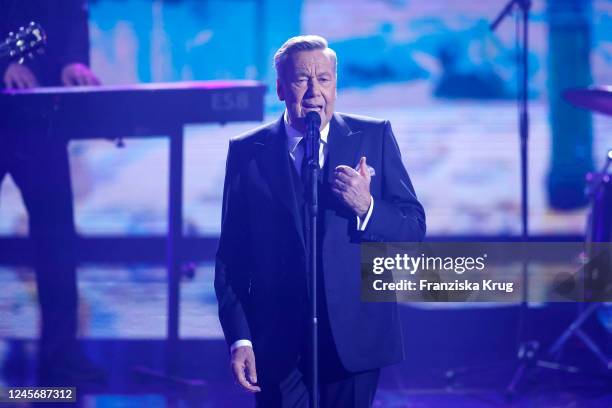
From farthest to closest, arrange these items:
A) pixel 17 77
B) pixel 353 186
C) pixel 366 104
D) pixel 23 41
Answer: pixel 366 104 < pixel 17 77 < pixel 23 41 < pixel 353 186

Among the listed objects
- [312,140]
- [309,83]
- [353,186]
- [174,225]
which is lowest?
[174,225]

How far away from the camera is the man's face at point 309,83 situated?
2326 millimetres

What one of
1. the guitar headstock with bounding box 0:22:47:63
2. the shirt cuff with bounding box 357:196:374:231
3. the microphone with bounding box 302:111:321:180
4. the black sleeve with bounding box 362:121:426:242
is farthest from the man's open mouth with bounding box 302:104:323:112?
the guitar headstock with bounding box 0:22:47:63

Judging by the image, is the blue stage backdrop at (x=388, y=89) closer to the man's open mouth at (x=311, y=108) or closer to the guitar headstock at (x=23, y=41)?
the guitar headstock at (x=23, y=41)

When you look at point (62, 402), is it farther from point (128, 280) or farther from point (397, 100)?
point (397, 100)

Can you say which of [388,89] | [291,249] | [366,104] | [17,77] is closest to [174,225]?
[17,77]

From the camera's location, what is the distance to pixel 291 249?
7.53 feet

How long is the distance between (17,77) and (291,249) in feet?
7.86

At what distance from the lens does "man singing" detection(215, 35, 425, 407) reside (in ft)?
7.32

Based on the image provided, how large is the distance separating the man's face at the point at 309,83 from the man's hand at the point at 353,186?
0.26 m

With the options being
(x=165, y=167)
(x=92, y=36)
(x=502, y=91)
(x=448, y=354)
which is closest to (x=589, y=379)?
(x=448, y=354)

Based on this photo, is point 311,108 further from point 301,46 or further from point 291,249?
point 291,249

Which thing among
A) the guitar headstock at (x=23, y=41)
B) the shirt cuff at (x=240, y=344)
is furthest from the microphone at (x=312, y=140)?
the guitar headstock at (x=23, y=41)

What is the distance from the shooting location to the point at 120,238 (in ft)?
14.8
